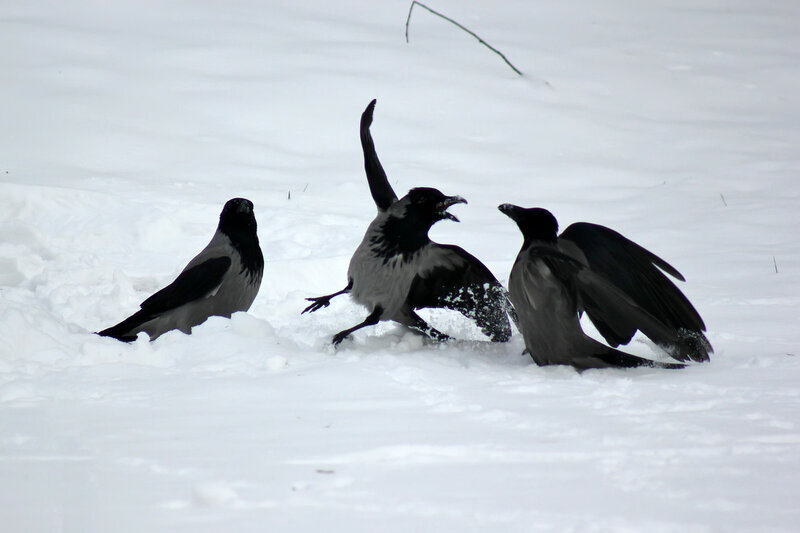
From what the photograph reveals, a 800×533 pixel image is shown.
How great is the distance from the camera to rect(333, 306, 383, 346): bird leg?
4.14 m

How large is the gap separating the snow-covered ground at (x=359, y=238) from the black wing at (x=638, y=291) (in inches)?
6.3

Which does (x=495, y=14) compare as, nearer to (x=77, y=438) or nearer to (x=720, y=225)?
(x=720, y=225)

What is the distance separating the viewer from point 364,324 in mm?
4262

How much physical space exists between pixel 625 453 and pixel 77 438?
1.51m

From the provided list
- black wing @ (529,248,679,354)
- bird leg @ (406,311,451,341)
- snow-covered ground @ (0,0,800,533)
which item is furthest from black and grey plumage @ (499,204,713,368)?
bird leg @ (406,311,451,341)

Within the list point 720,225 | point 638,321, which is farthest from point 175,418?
point 720,225

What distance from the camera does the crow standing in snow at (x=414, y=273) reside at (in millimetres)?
4355

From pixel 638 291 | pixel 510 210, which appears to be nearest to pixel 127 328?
pixel 510 210

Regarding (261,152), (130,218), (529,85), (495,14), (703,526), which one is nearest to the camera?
(703,526)

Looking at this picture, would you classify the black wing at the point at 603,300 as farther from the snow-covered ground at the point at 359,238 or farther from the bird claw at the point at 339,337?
the bird claw at the point at 339,337

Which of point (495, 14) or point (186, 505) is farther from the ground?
point (495, 14)

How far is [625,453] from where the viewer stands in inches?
96.7

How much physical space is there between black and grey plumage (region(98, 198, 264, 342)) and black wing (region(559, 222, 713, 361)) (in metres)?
1.65

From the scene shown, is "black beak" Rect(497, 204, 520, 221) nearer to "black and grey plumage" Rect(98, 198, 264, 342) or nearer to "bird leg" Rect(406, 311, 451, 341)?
"bird leg" Rect(406, 311, 451, 341)
